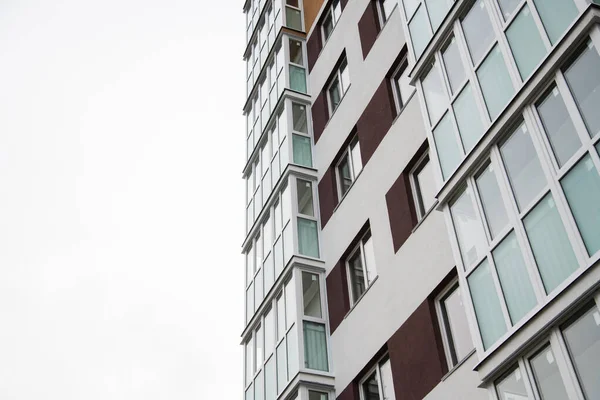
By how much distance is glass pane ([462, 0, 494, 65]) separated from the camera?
43.2 feet

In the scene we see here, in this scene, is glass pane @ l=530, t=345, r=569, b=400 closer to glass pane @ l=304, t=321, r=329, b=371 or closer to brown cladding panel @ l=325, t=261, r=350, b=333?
brown cladding panel @ l=325, t=261, r=350, b=333

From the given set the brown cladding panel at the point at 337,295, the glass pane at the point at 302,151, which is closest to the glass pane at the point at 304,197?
the glass pane at the point at 302,151

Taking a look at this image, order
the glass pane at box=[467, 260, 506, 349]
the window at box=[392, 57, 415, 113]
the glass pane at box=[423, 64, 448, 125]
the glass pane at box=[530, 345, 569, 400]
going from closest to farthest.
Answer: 1. the glass pane at box=[530, 345, 569, 400]
2. the glass pane at box=[467, 260, 506, 349]
3. the glass pane at box=[423, 64, 448, 125]
4. the window at box=[392, 57, 415, 113]

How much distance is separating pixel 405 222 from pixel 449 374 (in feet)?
13.1

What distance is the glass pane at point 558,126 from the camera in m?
10.6

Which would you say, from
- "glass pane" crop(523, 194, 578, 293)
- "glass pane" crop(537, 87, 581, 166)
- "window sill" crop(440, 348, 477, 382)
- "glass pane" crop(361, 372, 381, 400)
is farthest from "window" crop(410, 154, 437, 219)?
"glass pane" crop(523, 194, 578, 293)

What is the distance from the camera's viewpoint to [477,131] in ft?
42.5

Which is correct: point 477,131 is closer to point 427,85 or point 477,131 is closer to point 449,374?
point 427,85

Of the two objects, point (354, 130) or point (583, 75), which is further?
point (354, 130)

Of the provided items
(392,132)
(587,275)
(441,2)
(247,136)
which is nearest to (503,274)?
(587,275)

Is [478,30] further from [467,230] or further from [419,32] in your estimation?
[467,230]

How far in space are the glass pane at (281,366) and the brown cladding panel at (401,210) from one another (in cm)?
447

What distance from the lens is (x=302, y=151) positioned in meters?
23.2

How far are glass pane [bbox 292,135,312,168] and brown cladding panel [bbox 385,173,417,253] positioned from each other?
5.53 m
